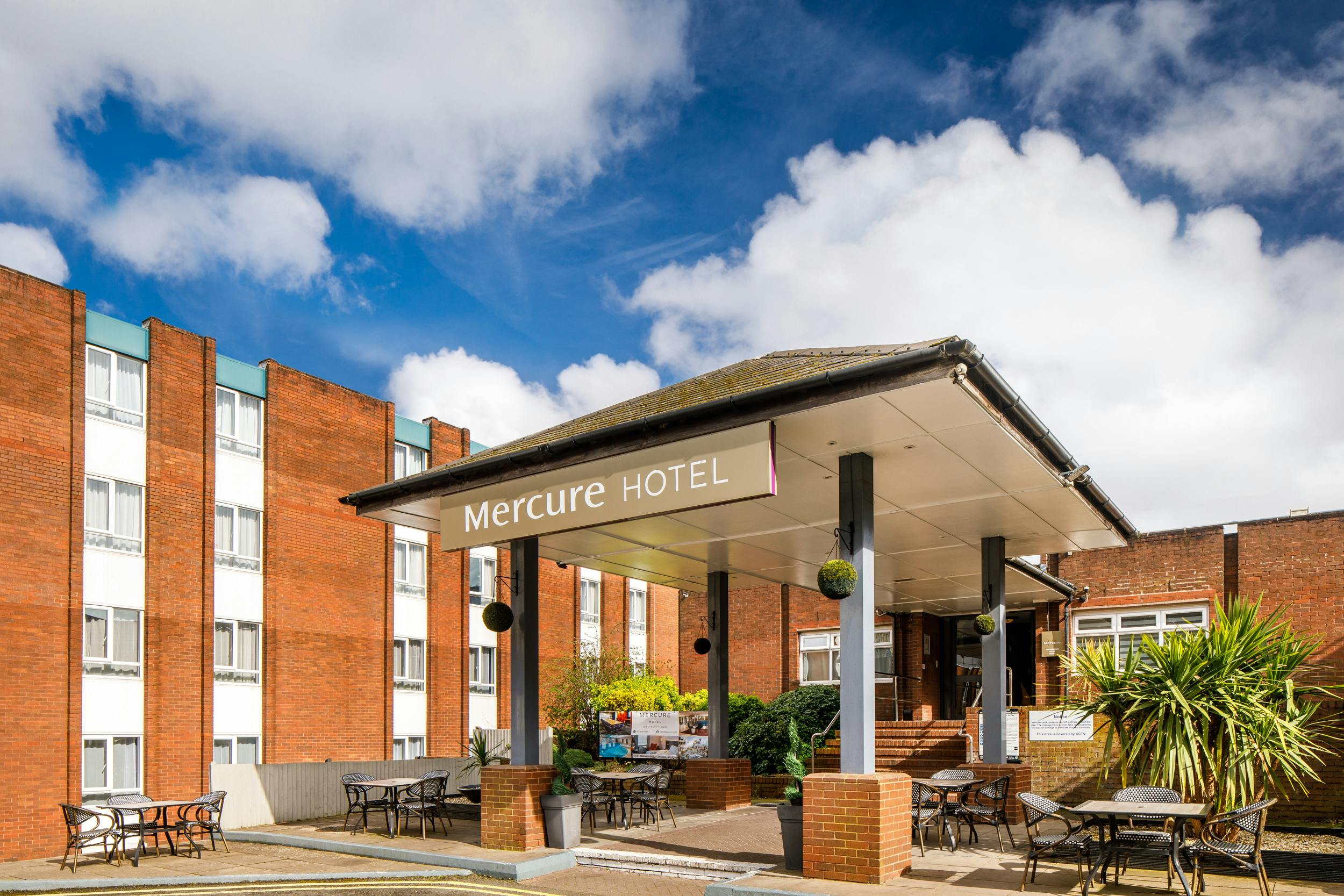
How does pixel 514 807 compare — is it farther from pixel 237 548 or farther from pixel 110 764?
pixel 237 548

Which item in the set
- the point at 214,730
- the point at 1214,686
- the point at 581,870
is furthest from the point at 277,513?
the point at 1214,686

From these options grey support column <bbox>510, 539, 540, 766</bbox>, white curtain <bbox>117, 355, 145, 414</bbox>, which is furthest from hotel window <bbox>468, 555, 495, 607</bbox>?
grey support column <bbox>510, 539, 540, 766</bbox>

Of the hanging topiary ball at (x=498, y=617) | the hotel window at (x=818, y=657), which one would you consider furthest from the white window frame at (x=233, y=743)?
the hotel window at (x=818, y=657)

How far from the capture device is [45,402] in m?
19.6

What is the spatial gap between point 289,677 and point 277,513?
3.64 meters

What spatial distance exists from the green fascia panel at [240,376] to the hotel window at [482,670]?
9.56 m

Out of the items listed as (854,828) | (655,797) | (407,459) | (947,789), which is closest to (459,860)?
(655,797)

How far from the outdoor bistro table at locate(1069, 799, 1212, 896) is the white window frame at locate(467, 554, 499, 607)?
22119mm

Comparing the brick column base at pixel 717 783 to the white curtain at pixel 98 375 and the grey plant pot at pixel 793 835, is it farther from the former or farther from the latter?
the white curtain at pixel 98 375

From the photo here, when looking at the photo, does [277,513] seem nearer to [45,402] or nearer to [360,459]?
[360,459]

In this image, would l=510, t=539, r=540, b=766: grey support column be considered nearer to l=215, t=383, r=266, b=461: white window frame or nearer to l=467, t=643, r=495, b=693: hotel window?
l=215, t=383, r=266, b=461: white window frame

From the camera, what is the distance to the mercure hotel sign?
9.48m

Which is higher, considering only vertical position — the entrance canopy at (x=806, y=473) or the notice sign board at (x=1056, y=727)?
the entrance canopy at (x=806, y=473)

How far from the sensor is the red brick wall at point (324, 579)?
77.8 feet
